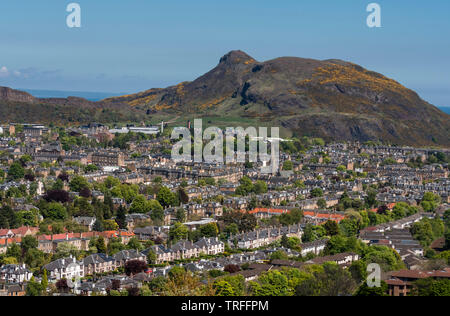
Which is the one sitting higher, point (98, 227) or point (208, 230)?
point (98, 227)

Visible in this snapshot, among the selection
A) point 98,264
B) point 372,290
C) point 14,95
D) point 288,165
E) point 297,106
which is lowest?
point 372,290

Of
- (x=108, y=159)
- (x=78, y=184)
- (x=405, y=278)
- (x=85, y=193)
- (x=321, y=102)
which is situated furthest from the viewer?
(x=321, y=102)

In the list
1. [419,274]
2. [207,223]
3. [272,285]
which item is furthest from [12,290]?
Result: [419,274]

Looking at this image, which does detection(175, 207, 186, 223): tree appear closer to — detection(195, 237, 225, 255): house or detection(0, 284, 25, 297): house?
detection(195, 237, 225, 255): house

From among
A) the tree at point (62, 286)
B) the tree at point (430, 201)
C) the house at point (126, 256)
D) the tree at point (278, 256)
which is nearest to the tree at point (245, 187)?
the tree at point (430, 201)

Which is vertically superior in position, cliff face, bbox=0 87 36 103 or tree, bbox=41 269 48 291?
cliff face, bbox=0 87 36 103

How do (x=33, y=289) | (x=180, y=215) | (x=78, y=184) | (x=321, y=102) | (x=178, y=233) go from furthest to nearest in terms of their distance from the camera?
(x=321, y=102), (x=78, y=184), (x=180, y=215), (x=178, y=233), (x=33, y=289)

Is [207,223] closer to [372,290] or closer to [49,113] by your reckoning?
[372,290]

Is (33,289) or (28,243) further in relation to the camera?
(28,243)

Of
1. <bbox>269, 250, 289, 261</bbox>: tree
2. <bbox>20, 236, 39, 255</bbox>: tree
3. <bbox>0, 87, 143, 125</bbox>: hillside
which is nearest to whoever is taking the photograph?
<bbox>269, 250, 289, 261</bbox>: tree

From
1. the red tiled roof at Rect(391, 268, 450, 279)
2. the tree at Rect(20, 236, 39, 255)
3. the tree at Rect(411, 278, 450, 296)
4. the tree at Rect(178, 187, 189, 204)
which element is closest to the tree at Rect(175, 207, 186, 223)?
the tree at Rect(178, 187, 189, 204)
